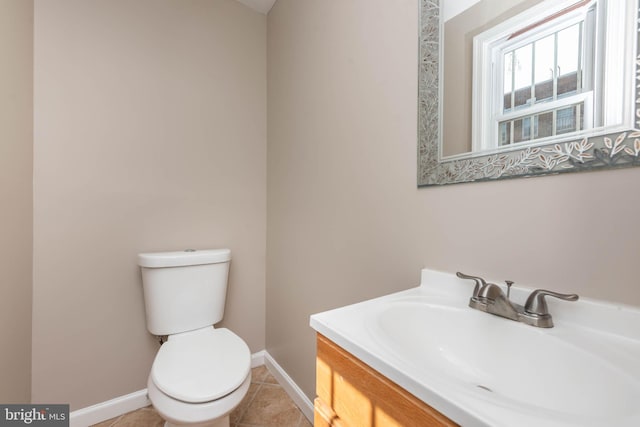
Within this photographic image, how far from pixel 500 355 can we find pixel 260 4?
2.24 m

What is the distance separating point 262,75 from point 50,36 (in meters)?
1.08

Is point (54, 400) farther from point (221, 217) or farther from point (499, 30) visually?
point (499, 30)

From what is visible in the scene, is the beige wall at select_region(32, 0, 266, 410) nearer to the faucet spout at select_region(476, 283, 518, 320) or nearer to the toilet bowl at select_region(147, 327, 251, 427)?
the toilet bowl at select_region(147, 327, 251, 427)

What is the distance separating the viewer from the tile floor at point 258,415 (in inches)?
57.8

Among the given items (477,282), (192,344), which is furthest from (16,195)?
(477,282)

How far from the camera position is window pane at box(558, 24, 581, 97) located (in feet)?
2.07

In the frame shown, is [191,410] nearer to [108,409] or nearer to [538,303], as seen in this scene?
[108,409]

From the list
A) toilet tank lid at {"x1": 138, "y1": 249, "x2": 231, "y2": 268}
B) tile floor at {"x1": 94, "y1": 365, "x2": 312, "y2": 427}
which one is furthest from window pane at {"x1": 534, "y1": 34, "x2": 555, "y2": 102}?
tile floor at {"x1": 94, "y1": 365, "x2": 312, "y2": 427}

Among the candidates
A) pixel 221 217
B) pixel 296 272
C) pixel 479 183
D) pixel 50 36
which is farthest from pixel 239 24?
pixel 479 183

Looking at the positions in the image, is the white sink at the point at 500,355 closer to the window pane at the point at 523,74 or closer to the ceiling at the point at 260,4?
the window pane at the point at 523,74

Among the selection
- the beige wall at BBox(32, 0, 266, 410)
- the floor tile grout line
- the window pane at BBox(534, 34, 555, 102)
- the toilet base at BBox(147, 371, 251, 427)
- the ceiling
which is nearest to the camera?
the window pane at BBox(534, 34, 555, 102)

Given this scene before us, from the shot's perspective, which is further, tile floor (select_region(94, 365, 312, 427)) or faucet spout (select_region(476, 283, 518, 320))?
tile floor (select_region(94, 365, 312, 427))

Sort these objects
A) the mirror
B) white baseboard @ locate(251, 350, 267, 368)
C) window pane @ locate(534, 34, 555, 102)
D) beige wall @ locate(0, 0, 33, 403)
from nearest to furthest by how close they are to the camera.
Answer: the mirror, window pane @ locate(534, 34, 555, 102), beige wall @ locate(0, 0, 33, 403), white baseboard @ locate(251, 350, 267, 368)

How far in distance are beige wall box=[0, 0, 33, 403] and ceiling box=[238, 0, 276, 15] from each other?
1.11m
